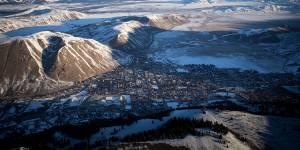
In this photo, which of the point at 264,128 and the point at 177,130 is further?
the point at 264,128

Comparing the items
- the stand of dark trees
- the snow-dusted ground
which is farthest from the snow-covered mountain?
the snow-dusted ground

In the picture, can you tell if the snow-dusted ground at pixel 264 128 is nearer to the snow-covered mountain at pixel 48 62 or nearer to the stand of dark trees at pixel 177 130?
the stand of dark trees at pixel 177 130

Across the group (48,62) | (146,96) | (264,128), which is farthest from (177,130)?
(48,62)

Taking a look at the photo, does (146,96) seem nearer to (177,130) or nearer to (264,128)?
(177,130)

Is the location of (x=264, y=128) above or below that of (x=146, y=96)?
below

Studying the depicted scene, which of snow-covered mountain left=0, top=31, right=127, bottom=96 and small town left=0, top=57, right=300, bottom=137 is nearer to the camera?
small town left=0, top=57, right=300, bottom=137

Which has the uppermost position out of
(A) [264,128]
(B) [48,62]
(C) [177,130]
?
(B) [48,62]

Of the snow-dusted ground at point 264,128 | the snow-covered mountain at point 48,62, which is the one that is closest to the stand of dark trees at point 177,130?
the snow-dusted ground at point 264,128

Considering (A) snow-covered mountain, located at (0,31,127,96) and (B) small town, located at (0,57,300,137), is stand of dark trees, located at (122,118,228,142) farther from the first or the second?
(A) snow-covered mountain, located at (0,31,127,96)

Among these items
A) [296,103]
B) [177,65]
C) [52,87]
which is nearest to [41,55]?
[52,87]
